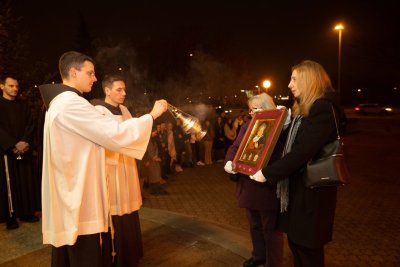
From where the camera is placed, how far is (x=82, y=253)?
123 inches

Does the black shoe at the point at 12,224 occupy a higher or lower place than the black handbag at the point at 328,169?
lower

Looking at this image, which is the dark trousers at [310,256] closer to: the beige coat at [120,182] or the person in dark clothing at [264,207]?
the person in dark clothing at [264,207]

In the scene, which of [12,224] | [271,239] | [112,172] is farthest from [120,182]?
[12,224]

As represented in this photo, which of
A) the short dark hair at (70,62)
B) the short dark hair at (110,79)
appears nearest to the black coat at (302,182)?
the short dark hair at (70,62)

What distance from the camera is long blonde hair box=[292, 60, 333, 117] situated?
2967 mm

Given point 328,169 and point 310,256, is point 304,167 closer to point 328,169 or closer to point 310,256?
point 328,169

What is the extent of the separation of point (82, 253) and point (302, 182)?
207 cm

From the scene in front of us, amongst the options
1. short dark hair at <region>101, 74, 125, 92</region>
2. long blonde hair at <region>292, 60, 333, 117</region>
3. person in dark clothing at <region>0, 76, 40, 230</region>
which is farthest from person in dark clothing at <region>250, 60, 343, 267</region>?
person in dark clothing at <region>0, 76, 40, 230</region>

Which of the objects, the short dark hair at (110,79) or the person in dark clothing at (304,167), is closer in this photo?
the person in dark clothing at (304,167)

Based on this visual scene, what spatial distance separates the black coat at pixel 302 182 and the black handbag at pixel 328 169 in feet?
0.26

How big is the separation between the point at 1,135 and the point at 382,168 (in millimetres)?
11271

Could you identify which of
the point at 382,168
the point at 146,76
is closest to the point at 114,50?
the point at 146,76

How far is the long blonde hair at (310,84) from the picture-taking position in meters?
2.97

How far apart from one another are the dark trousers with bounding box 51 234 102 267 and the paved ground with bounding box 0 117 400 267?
1.17 metres
